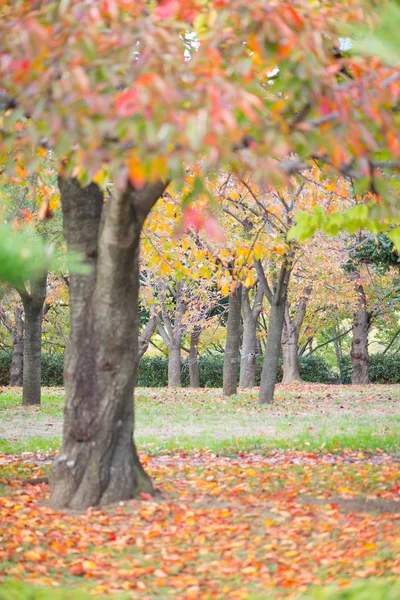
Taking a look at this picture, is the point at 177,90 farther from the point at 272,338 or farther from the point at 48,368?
the point at 48,368

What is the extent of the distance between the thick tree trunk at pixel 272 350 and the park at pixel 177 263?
313cm

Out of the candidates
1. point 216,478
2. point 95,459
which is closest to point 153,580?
point 95,459

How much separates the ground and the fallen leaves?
0.5 inches

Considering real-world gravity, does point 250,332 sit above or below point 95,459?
above

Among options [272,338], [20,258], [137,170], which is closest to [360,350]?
[272,338]

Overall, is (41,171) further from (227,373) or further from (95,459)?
(227,373)

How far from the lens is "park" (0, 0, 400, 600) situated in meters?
3.38

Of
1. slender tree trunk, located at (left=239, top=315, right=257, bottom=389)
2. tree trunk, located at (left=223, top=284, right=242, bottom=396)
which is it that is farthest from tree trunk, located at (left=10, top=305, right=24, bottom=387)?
tree trunk, located at (left=223, top=284, right=242, bottom=396)

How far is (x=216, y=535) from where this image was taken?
5.71 m

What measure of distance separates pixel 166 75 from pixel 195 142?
59 cm

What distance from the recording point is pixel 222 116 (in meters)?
3.03

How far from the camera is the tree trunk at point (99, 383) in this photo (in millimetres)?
6473

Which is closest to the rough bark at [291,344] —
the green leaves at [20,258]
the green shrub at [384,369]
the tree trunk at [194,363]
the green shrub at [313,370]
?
the tree trunk at [194,363]

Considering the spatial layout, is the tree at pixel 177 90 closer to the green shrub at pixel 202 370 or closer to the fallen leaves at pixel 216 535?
the fallen leaves at pixel 216 535
